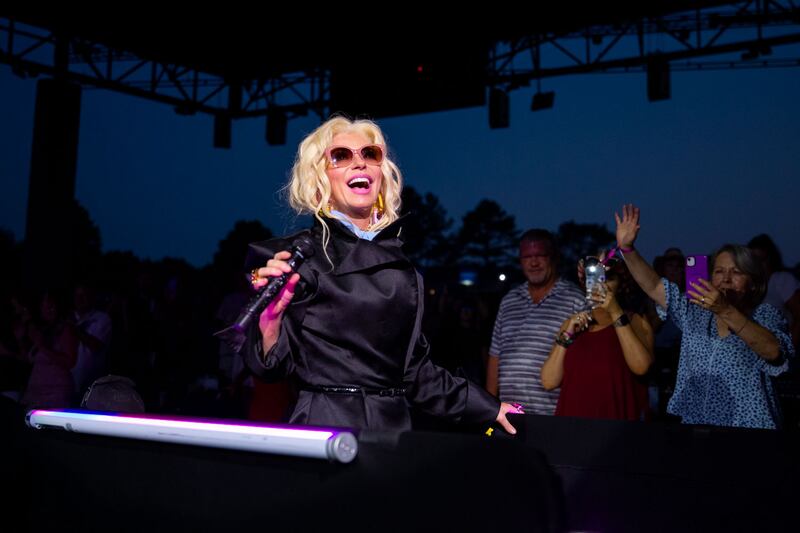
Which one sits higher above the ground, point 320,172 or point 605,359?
point 320,172

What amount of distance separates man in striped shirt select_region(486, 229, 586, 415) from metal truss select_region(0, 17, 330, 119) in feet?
30.3

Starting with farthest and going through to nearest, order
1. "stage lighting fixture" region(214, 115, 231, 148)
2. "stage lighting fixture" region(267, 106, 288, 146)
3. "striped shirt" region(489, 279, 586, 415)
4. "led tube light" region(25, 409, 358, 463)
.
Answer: "stage lighting fixture" region(214, 115, 231, 148)
"stage lighting fixture" region(267, 106, 288, 146)
"striped shirt" region(489, 279, 586, 415)
"led tube light" region(25, 409, 358, 463)

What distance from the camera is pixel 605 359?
3.99 metres

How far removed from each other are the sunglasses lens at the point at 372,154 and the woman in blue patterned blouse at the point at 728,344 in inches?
64.0

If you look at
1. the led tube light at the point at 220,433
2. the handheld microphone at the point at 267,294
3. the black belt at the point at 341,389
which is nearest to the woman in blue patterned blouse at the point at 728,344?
the black belt at the point at 341,389

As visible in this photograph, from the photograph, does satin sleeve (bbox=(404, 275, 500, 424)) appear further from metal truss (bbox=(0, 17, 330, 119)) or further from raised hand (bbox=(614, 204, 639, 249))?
metal truss (bbox=(0, 17, 330, 119))

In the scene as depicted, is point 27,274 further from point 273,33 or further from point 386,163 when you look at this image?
point 386,163

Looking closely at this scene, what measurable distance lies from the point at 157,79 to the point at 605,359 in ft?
37.7

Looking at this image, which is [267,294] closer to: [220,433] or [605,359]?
[220,433]

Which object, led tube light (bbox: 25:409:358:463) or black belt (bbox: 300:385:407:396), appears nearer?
led tube light (bbox: 25:409:358:463)

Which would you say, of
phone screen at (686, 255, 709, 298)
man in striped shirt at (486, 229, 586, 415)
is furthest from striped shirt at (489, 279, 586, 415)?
phone screen at (686, 255, 709, 298)

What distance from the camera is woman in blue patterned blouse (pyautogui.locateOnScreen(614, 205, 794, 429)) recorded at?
127 inches

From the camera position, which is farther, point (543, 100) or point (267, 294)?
point (543, 100)

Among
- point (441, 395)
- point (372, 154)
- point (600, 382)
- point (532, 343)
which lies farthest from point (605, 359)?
point (372, 154)
